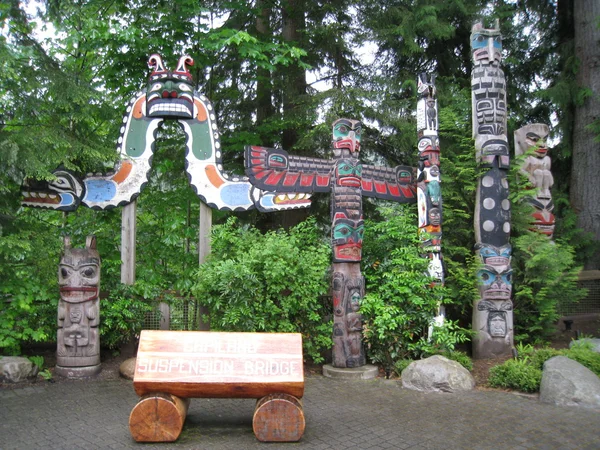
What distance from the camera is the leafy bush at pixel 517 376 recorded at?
6488 millimetres

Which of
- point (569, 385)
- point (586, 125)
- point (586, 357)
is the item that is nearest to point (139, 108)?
point (569, 385)

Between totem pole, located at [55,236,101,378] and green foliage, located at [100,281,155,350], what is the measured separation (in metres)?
0.41

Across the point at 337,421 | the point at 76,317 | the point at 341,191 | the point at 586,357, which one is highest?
the point at 341,191

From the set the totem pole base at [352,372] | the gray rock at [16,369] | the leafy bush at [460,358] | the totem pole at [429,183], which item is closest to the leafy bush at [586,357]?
the leafy bush at [460,358]

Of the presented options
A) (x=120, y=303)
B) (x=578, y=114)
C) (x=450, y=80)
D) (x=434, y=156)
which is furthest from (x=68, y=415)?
(x=578, y=114)

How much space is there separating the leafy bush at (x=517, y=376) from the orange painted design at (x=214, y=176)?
4.56 m

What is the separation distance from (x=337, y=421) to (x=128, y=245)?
13.8ft

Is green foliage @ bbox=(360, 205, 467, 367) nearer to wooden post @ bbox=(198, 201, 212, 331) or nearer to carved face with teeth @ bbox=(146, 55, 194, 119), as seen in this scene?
wooden post @ bbox=(198, 201, 212, 331)

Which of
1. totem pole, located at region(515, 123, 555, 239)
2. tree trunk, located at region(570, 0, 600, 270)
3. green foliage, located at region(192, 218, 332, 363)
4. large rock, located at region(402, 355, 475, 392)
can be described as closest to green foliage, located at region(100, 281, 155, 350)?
A: green foliage, located at region(192, 218, 332, 363)

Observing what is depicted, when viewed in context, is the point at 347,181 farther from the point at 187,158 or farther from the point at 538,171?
the point at 538,171

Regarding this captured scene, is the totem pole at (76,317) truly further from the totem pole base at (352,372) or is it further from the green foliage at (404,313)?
the green foliage at (404,313)

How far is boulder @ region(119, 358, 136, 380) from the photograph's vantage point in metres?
7.01

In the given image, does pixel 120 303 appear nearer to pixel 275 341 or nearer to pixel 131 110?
pixel 131 110

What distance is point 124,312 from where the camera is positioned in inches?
294
